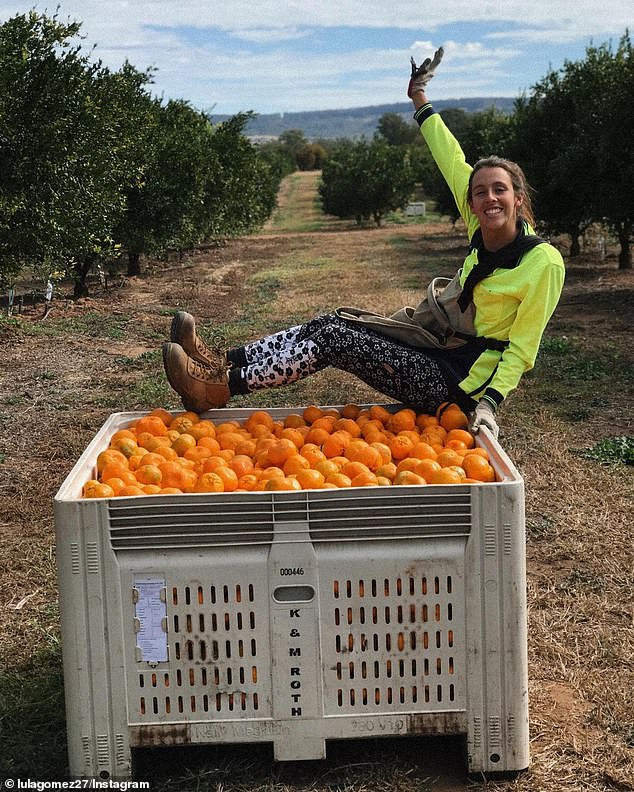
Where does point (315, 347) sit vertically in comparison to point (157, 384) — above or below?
above

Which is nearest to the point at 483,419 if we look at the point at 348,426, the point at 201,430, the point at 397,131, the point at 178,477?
the point at 348,426

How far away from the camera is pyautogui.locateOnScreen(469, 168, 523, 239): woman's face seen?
4012mm

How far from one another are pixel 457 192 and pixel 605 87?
13.7 m

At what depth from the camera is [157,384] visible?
28.9 ft

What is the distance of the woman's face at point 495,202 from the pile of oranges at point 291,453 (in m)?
0.80

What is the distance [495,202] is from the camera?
4008 millimetres

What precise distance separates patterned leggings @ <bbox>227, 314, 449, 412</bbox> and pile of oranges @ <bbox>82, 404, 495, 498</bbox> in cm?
13

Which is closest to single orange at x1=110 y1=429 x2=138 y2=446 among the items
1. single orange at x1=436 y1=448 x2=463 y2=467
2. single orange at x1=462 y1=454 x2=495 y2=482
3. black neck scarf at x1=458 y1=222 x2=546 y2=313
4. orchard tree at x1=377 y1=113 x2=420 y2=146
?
single orange at x1=436 y1=448 x2=463 y2=467

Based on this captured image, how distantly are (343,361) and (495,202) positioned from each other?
37.4 inches

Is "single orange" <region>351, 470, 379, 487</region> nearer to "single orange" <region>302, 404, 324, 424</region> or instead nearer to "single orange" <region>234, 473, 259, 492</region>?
"single orange" <region>234, 473, 259, 492</region>

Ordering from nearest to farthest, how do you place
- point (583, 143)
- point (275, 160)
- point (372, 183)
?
point (583, 143)
point (372, 183)
point (275, 160)

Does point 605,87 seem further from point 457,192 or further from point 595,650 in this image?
point 595,650

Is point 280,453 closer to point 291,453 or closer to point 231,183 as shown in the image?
point 291,453

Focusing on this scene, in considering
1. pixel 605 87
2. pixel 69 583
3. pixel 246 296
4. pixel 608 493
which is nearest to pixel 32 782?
pixel 69 583
